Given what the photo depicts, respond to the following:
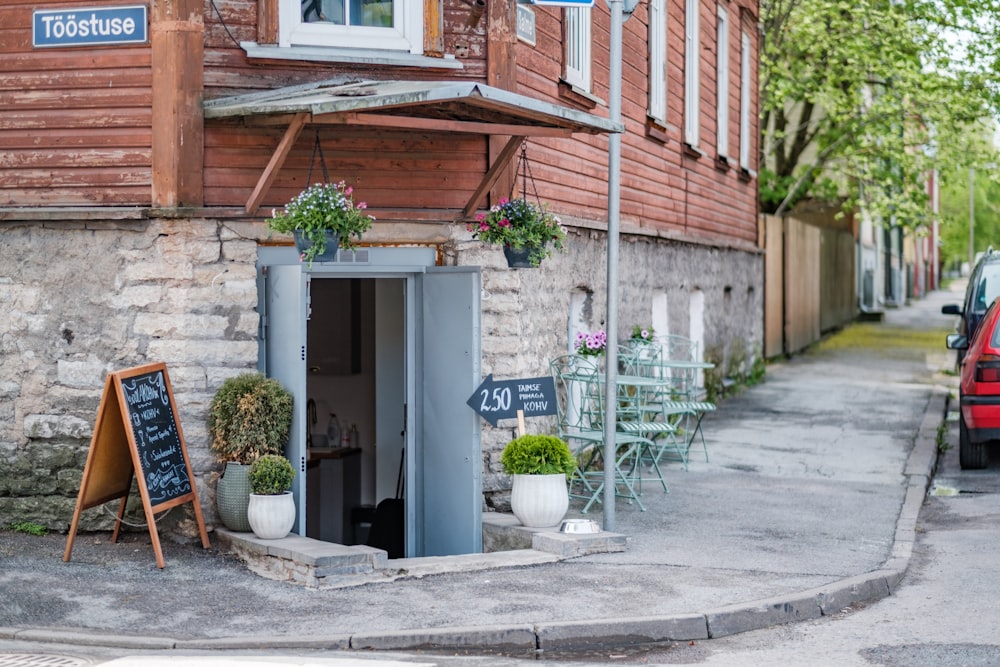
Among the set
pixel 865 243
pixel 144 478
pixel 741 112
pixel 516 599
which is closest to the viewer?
pixel 516 599

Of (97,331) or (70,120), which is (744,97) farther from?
(97,331)

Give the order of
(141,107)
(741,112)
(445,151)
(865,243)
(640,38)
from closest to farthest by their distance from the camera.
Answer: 1. (141,107)
2. (445,151)
3. (640,38)
4. (741,112)
5. (865,243)

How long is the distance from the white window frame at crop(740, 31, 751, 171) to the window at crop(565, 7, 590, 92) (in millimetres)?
9087

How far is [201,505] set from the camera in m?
9.62

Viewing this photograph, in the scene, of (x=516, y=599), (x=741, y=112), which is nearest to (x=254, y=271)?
(x=516, y=599)

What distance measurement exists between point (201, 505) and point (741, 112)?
46.7ft

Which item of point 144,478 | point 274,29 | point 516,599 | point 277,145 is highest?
point 274,29

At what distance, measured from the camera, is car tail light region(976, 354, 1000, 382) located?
12.5m

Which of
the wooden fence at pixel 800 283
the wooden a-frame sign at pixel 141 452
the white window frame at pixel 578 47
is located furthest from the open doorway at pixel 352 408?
the wooden fence at pixel 800 283

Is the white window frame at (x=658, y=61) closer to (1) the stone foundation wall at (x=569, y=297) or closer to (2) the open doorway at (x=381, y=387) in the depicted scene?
(1) the stone foundation wall at (x=569, y=297)

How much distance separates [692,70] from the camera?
1802 centimetres

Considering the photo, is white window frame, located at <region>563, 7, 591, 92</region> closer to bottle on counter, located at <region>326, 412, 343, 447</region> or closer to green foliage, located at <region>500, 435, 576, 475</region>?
bottle on counter, located at <region>326, 412, 343, 447</region>

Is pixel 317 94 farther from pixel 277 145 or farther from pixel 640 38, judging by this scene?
pixel 640 38

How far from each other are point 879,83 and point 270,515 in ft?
66.4
